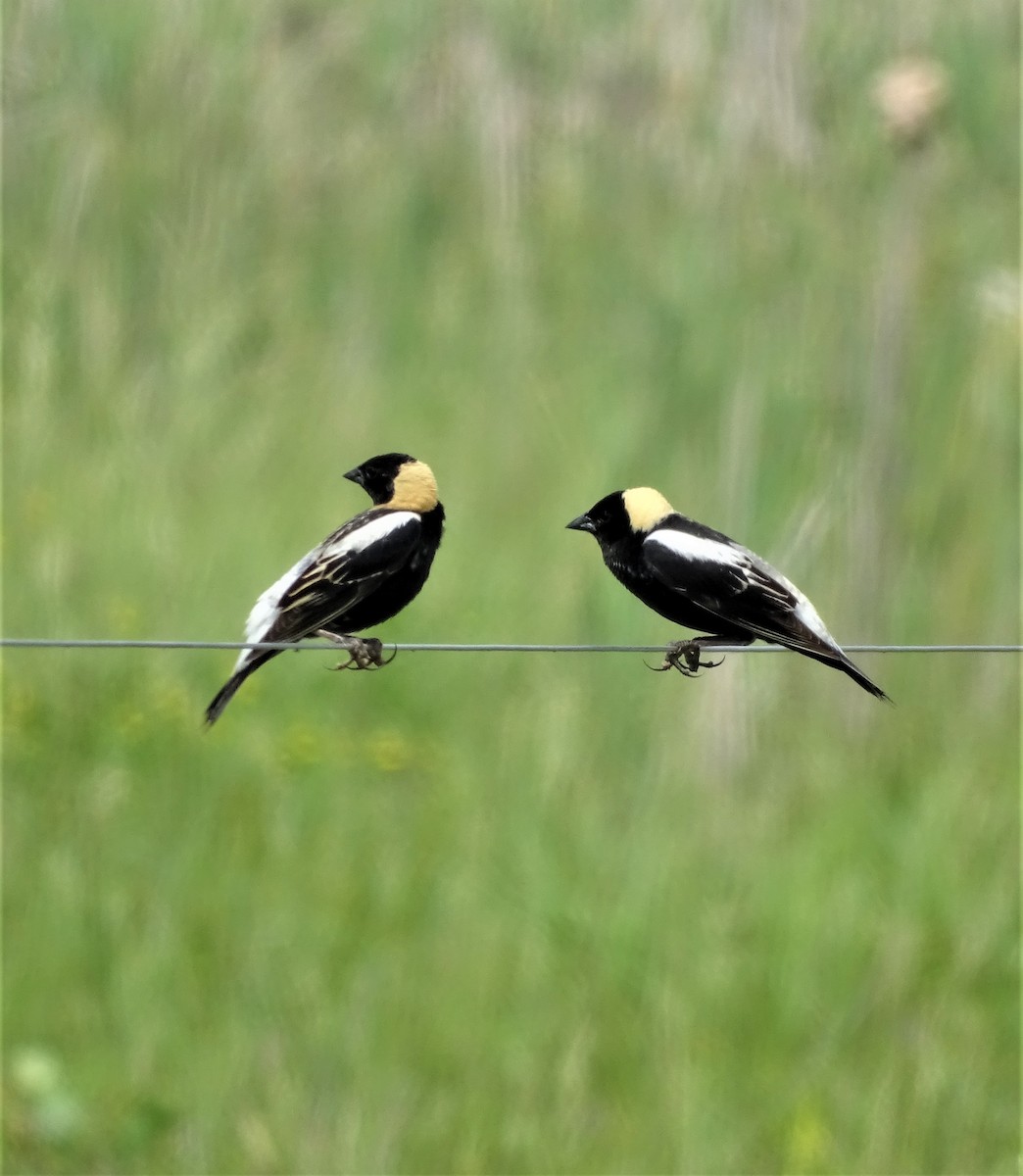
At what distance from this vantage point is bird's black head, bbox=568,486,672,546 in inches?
167

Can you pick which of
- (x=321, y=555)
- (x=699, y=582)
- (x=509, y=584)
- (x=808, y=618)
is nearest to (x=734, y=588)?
(x=699, y=582)

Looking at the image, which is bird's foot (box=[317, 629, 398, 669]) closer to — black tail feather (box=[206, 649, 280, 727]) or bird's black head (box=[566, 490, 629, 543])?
black tail feather (box=[206, 649, 280, 727])

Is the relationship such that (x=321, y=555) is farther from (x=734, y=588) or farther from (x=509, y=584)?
(x=509, y=584)

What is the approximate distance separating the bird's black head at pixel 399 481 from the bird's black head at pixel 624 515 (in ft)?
1.32

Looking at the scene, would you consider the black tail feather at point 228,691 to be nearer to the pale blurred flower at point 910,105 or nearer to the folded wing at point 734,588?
the folded wing at point 734,588

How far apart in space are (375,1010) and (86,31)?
24.4 ft

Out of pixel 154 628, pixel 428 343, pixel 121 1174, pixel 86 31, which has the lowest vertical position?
pixel 121 1174

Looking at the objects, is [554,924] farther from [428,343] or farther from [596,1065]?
[428,343]

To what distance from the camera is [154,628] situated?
7.87 meters

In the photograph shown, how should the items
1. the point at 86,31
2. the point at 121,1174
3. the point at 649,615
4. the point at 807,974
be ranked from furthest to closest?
the point at 86,31
the point at 649,615
the point at 807,974
the point at 121,1174

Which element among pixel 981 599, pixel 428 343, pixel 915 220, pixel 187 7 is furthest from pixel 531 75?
pixel 981 599

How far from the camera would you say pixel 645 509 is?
4258 millimetres

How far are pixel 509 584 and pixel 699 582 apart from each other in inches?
156

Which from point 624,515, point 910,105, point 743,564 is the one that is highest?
point 910,105
